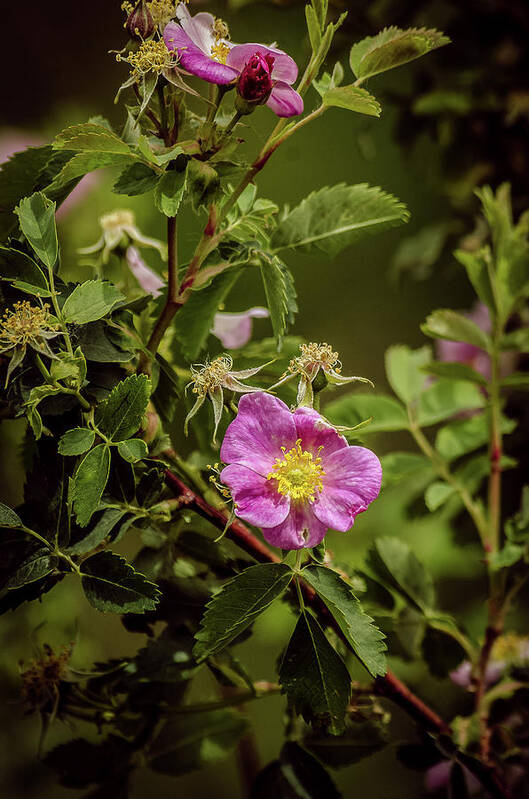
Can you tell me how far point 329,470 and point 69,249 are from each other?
0.45 meters

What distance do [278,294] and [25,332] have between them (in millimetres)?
115

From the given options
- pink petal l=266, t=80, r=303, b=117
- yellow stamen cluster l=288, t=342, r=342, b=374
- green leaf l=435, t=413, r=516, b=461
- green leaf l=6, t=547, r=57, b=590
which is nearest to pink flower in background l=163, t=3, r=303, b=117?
pink petal l=266, t=80, r=303, b=117

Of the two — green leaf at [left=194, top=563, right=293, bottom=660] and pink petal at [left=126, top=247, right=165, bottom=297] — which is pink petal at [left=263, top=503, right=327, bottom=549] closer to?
green leaf at [left=194, top=563, right=293, bottom=660]

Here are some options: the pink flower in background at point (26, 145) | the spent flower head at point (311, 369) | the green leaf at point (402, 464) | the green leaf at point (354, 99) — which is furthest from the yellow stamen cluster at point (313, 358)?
the pink flower in background at point (26, 145)

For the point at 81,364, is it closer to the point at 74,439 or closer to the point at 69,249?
the point at 74,439

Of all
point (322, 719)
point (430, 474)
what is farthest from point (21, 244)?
point (430, 474)

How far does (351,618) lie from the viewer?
295 millimetres

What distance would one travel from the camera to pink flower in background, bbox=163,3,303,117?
285mm

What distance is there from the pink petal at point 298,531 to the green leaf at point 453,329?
24 cm

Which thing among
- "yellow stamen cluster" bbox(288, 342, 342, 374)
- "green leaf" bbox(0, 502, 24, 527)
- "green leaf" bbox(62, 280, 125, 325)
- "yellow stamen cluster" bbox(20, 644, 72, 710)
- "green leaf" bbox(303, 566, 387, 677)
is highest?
"yellow stamen cluster" bbox(288, 342, 342, 374)

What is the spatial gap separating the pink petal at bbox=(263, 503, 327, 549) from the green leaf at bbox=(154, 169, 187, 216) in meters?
0.13

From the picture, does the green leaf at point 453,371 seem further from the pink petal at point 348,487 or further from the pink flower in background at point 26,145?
the pink flower in background at point 26,145

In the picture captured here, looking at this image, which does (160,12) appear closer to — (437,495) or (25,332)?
(25,332)

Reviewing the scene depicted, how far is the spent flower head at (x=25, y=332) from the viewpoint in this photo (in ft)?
0.93
